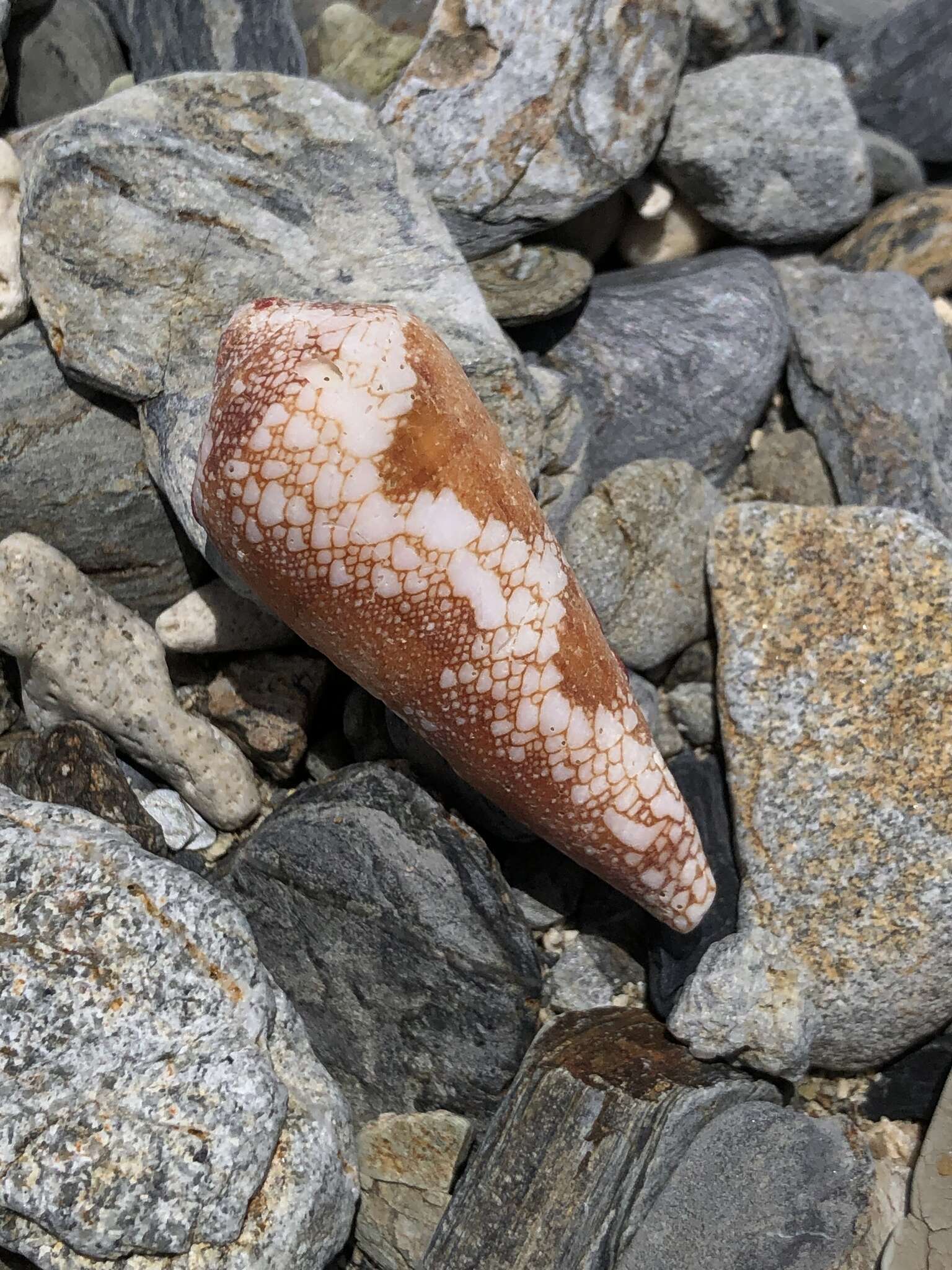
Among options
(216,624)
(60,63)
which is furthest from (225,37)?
(216,624)

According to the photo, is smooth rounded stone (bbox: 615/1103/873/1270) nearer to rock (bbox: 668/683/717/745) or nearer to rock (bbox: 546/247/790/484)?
rock (bbox: 668/683/717/745)

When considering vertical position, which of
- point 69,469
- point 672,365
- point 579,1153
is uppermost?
point 672,365

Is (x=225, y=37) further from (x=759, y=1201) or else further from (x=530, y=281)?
(x=759, y=1201)

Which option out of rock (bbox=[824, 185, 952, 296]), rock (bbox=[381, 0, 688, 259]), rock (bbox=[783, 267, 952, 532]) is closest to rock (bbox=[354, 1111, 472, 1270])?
rock (bbox=[783, 267, 952, 532])

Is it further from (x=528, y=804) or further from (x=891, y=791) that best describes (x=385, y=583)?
(x=891, y=791)

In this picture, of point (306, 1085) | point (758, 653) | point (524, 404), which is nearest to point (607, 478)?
point (524, 404)

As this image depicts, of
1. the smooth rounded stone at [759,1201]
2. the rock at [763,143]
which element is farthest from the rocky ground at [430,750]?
the rock at [763,143]
